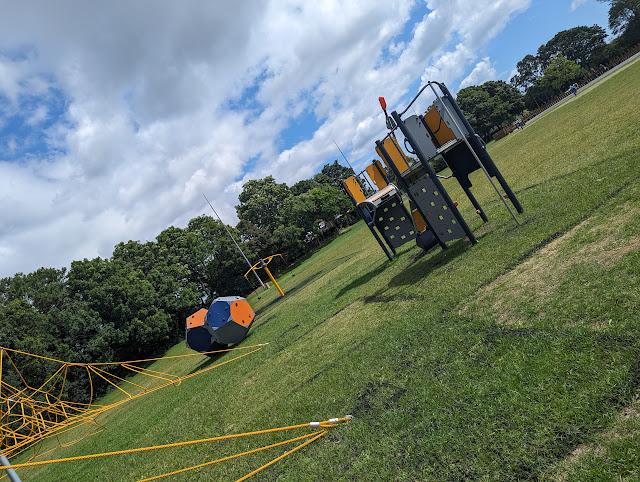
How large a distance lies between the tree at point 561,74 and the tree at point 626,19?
6.95m

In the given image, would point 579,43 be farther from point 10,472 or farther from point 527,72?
point 10,472

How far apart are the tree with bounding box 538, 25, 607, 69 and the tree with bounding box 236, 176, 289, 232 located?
2288 inches

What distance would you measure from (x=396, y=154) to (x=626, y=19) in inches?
2904

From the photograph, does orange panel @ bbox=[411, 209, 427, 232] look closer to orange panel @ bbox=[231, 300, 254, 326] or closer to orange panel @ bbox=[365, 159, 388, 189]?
orange panel @ bbox=[365, 159, 388, 189]

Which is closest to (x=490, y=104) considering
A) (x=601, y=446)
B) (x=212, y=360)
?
(x=212, y=360)

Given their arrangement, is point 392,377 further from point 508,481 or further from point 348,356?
point 508,481

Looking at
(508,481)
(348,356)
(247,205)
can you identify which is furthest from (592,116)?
(247,205)

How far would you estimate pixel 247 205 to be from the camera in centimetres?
6156

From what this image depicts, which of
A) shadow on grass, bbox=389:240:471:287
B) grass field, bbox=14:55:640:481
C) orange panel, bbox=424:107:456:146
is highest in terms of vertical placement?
orange panel, bbox=424:107:456:146

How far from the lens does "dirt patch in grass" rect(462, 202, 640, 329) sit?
4.85 metres

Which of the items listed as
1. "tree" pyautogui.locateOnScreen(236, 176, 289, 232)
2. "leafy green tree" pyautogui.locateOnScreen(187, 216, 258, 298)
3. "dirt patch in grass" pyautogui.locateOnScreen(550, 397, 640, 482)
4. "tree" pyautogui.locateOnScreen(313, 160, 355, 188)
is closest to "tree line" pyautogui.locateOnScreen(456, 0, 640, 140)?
"tree" pyautogui.locateOnScreen(313, 160, 355, 188)

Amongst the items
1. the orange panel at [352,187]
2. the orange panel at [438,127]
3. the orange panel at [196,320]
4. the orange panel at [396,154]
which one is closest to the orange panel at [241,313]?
the orange panel at [196,320]

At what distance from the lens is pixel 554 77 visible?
64.8 meters

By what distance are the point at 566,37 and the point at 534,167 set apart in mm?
79276
